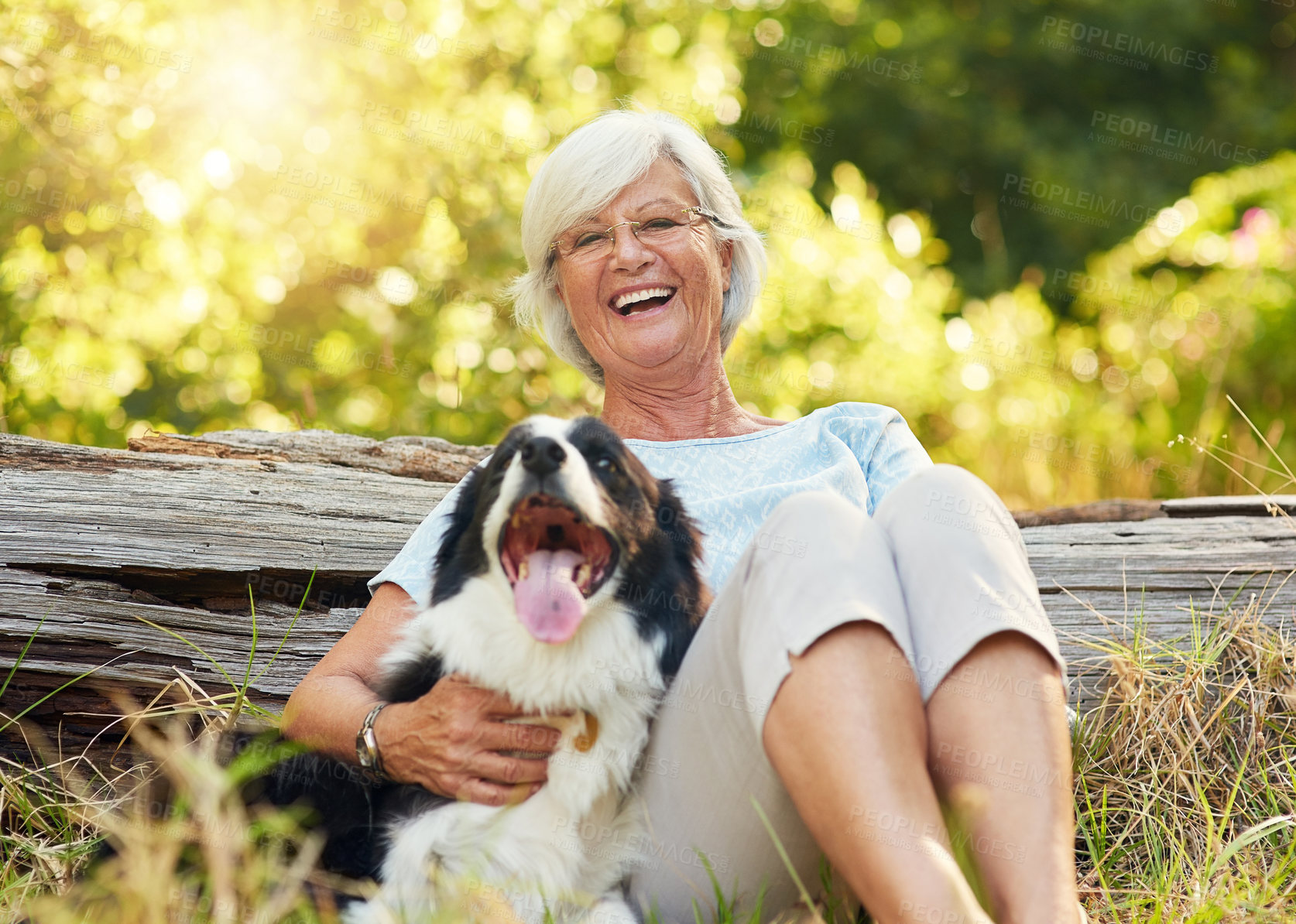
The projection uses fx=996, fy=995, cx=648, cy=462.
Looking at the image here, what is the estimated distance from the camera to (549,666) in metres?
1.88

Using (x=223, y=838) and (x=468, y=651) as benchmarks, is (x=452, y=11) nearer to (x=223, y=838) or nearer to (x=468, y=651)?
(x=468, y=651)

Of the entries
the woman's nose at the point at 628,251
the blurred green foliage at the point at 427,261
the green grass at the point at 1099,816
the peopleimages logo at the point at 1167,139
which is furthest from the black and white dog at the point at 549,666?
the peopleimages logo at the point at 1167,139

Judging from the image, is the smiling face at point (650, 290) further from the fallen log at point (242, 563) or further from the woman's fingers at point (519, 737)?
the woman's fingers at point (519, 737)

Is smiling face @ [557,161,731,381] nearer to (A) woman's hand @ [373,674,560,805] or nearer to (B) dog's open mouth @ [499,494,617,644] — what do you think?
(B) dog's open mouth @ [499,494,617,644]

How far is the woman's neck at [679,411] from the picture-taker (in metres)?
2.76

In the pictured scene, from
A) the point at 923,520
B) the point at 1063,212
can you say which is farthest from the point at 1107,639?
the point at 1063,212

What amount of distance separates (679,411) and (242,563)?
1.30 m

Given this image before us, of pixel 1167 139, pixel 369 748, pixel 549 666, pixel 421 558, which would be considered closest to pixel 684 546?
pixel 549 666

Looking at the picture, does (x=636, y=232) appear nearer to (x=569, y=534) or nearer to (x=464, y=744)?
(x=569, y=534)

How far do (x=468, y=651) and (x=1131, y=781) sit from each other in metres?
1.77

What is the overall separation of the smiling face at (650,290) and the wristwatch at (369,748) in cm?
120

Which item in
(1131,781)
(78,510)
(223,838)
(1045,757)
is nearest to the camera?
(223,838)

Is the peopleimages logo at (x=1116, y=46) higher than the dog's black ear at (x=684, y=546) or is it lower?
higher

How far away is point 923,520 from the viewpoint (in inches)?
72.1
